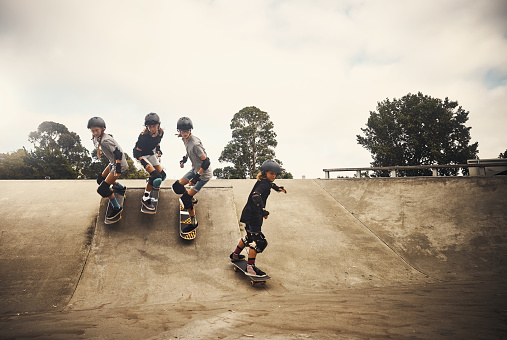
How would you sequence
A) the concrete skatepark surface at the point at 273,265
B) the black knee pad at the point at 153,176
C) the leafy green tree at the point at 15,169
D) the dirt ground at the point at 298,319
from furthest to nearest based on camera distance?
the leafy green tree at the point at 15,169 → the black knee pad at the point at 153,176 → the concrete skatepark surface at the point at 273,265 → the dirt ground at the point at 298,319

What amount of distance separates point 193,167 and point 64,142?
1992 inches

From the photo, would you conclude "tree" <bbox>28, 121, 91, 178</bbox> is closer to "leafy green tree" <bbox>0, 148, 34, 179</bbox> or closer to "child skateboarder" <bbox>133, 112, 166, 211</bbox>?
"leafy green tree" <bbox>0, 148, 34, 179</bbox>

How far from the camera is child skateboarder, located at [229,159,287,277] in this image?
553 centimetres

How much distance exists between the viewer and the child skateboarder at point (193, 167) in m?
7.07

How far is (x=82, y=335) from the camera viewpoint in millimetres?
2930

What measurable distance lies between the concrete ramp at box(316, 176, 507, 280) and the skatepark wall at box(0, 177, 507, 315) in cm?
3

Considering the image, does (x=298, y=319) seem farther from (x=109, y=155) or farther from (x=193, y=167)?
(x=109, y=155)

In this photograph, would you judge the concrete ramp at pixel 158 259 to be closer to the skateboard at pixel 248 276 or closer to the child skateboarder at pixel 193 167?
the skateboard at pixel 248 276

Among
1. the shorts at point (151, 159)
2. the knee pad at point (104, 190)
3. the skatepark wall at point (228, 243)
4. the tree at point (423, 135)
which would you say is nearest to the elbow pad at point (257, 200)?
the skatepark wall at point (228, 243)

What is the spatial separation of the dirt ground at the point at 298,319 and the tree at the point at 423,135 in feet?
110

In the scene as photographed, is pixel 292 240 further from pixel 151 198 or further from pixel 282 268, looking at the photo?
pixel 151 198

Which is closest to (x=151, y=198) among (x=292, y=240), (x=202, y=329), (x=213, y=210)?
(x=213, y=210)

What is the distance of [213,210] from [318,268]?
11.0 ft

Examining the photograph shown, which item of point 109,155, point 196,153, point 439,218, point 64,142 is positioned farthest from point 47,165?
point 439,218
